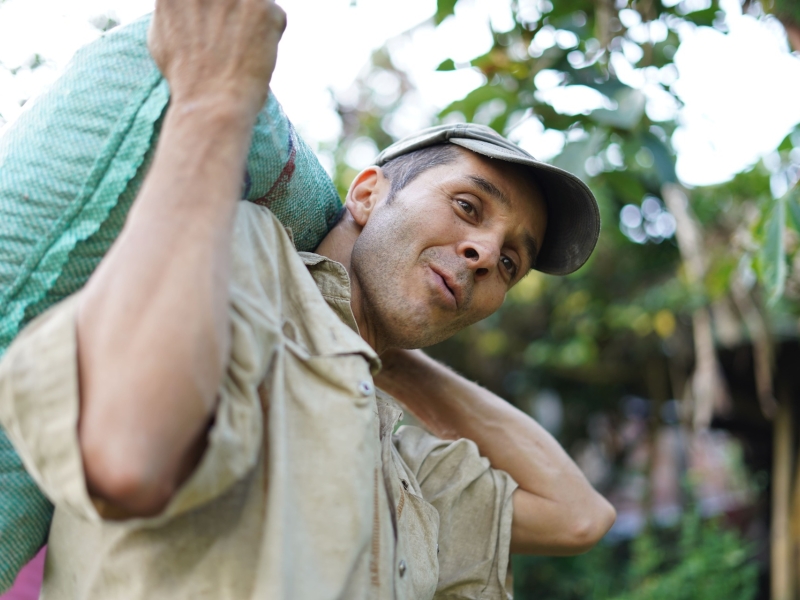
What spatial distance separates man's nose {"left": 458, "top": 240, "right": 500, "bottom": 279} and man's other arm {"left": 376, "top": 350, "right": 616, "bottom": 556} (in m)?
0.53

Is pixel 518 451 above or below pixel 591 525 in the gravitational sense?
above

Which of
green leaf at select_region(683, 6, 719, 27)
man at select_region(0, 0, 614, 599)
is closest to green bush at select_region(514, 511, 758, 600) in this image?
green leaf at select_region(683, 6, 719, 27)

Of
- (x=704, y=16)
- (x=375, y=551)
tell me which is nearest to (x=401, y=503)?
(x=375, y=551)

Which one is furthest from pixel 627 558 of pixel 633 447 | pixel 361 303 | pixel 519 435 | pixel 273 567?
pixel 273 567

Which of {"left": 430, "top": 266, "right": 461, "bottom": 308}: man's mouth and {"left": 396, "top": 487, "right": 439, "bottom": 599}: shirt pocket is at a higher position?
{"left": 430, "top": 266, "right": 461, "bottom": 308}: man's mouth

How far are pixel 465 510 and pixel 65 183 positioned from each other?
111cm

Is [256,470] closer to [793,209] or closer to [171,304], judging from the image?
[171,304]

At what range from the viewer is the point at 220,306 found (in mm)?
828

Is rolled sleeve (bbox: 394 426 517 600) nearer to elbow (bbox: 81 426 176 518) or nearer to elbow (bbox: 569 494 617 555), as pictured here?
elbow (bbox: 569 494 617 555)

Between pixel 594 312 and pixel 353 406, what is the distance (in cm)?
408

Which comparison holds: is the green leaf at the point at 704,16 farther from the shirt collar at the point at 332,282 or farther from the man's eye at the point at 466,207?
the shirt collar at the point at 332,282

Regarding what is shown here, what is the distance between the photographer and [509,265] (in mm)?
1642

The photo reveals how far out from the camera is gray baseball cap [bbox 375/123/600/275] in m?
1.54

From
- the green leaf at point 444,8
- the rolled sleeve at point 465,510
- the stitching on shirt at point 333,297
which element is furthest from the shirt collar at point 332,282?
the green leaf at point 444,8
